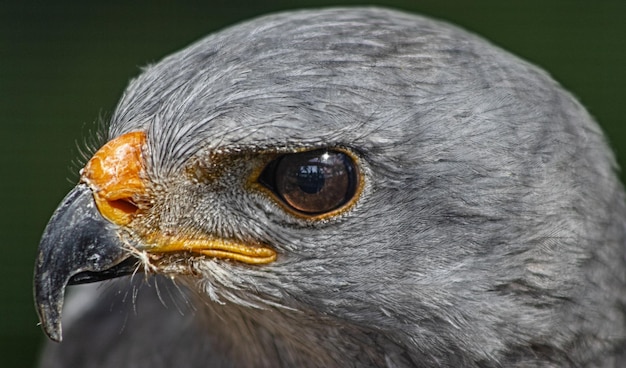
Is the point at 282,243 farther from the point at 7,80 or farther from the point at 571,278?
the point at 7,80

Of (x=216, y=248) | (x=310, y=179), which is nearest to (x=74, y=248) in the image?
(x=216, y=248)

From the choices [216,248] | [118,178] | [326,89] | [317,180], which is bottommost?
[216,248]

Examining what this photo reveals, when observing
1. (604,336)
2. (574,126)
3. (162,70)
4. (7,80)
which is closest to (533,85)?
(574,126)

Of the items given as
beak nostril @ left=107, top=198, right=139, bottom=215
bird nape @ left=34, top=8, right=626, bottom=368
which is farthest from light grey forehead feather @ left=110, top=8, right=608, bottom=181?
beak nostril @ left=107, top=198, right=139, bottom=215

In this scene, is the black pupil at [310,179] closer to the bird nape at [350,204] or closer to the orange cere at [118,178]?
the bird nape at [350,204]

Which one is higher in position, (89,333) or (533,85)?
(533,85)

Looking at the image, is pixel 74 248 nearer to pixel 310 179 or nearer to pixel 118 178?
pixel 118 178

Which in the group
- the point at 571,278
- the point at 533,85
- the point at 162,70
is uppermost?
the point at 162,70
